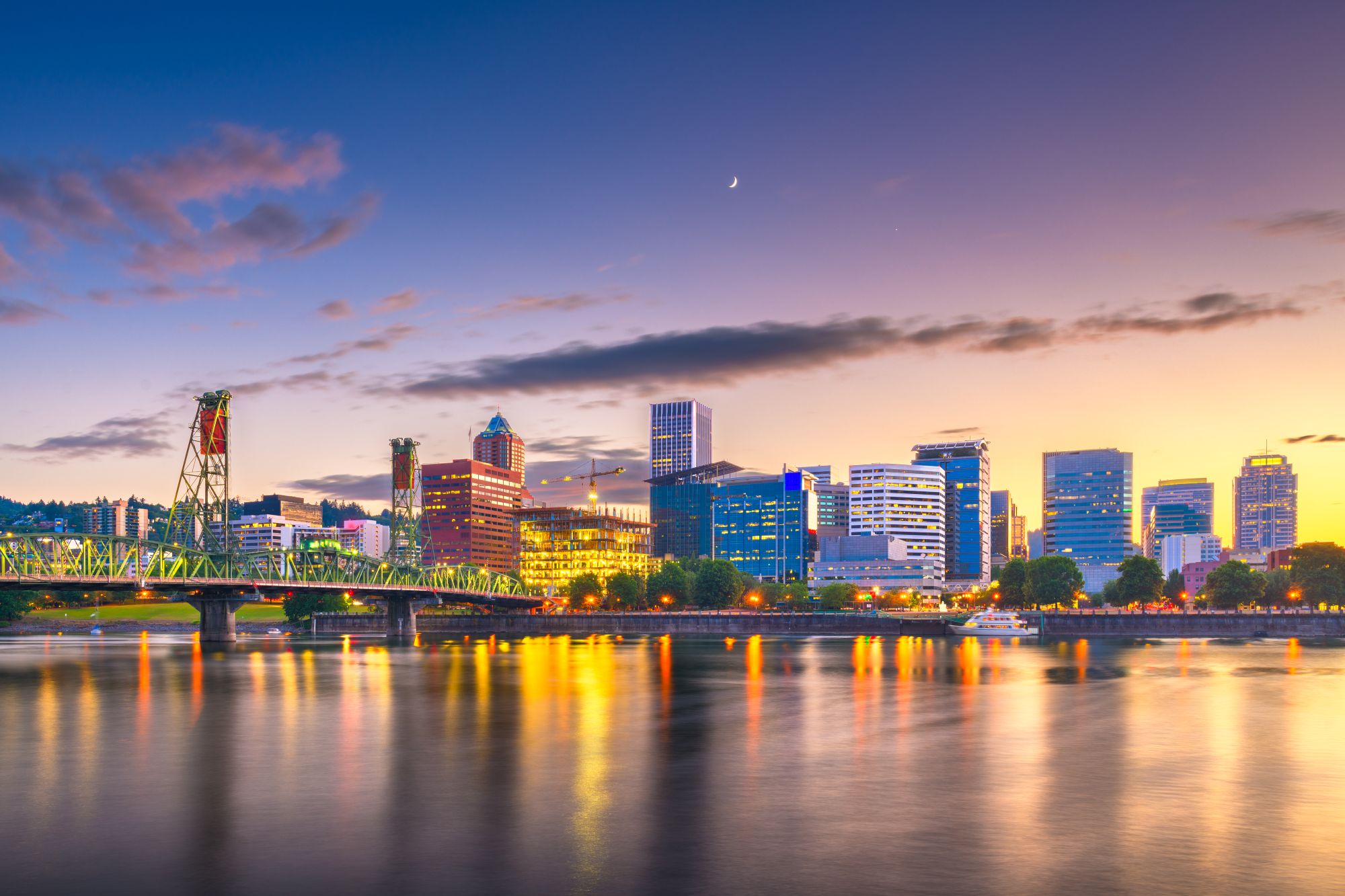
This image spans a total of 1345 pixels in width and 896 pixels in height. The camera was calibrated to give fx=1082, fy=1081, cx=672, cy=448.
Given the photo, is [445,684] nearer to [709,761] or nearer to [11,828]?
[709,761]

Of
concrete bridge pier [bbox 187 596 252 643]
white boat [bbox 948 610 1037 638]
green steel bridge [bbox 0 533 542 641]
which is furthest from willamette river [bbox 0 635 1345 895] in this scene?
white boat [bbox 948 610 1037 638]

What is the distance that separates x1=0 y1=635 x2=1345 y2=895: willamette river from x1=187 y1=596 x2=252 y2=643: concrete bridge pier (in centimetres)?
8780

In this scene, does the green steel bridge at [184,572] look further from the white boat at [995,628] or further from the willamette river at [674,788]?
the white boat at [995,628]

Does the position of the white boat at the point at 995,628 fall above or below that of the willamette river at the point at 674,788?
below

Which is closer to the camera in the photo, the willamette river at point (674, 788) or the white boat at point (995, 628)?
the willamette river at point (674, 788)

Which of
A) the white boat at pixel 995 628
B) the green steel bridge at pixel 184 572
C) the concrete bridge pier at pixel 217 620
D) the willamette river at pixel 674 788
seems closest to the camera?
the willamette river at pixel 674 788

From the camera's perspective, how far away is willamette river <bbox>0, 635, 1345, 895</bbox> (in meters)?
24.9

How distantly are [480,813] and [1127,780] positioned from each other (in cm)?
2240

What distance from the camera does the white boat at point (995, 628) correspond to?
194750 millimetres

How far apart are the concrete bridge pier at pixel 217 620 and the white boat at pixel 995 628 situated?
403 ft

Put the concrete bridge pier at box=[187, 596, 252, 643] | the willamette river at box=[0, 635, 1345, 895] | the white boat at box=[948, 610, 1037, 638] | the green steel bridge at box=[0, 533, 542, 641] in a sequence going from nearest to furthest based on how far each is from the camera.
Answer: the willamette river at box=[0, 635, 1345, 895] < the green steel bridge at box=[0, 533, 542, 641] < the concrete bridge pier at box=[187, 596, 252, 643] < the white boat at box=[948, 610, 1037, 638]

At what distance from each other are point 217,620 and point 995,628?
13219 cm

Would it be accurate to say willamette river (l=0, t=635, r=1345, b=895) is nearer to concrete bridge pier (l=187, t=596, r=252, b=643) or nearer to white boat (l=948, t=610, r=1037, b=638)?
concrete bridge pier (l=187, t=596, r=252, b=643)

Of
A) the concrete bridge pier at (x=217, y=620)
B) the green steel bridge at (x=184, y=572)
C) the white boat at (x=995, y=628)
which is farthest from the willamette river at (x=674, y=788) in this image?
the white boat at (x=995, y=628)
